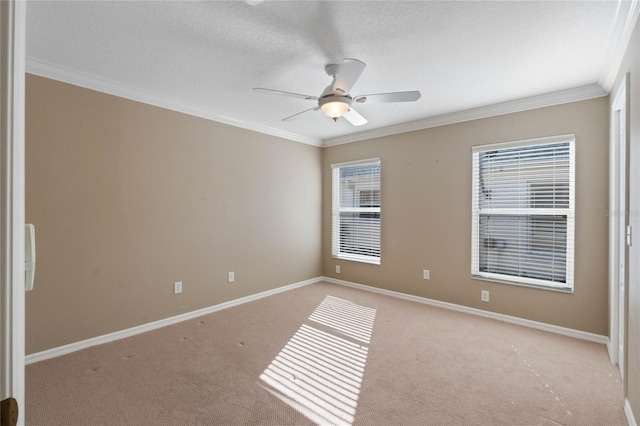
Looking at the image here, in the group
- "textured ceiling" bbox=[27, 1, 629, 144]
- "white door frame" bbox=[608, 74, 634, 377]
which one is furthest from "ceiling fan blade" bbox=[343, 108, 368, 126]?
"white door frame" bbox=[608, 74, 634, 377]

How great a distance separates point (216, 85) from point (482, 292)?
3732 millimetres

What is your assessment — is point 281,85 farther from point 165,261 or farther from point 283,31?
point 165,261

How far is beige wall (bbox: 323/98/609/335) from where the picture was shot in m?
3.03

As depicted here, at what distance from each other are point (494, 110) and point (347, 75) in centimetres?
225

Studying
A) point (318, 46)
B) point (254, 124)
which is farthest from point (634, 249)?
point (254, 124)

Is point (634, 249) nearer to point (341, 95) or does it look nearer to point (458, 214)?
point (458, 214)

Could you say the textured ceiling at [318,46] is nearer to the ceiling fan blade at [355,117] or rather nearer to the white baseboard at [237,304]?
the ceiling fan blade at [355,117]

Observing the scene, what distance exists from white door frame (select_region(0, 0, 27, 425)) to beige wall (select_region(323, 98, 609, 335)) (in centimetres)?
401

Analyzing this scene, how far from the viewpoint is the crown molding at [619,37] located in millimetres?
1825

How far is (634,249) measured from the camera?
1.85 meters

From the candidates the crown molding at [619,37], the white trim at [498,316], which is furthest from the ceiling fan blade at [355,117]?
the white trim at [498,316]

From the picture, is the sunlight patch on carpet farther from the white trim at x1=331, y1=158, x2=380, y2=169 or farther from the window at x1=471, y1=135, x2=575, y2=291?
the white trim at x1=331, y1=158, x2=380, y2=169

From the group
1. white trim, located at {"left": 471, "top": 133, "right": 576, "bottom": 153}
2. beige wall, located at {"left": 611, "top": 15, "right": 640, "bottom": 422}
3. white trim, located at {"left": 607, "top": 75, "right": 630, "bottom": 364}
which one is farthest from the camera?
white trim, located at {"left": 471, "top": 133, "right": 576, "bottom": 153}

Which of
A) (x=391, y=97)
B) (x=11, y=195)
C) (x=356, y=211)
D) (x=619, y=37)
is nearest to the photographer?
(x=11, y=195)
